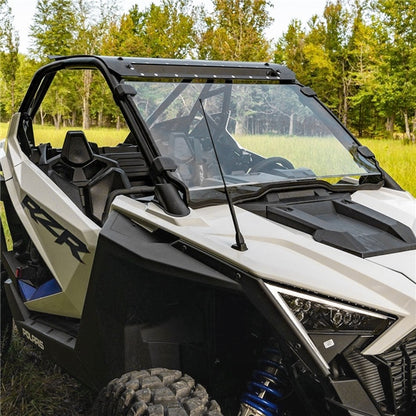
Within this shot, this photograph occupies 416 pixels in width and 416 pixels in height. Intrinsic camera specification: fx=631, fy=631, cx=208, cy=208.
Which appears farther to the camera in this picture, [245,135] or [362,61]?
[362,61]

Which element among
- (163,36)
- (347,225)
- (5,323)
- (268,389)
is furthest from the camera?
(163,36)

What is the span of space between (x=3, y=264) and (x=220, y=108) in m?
1.63

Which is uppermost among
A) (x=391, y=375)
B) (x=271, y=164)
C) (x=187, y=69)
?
(x=187, y=69)

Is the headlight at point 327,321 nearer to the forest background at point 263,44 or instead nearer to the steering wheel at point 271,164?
the steering wheel at point 271,164

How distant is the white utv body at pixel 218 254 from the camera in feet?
6.62

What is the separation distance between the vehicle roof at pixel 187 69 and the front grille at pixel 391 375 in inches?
64.8

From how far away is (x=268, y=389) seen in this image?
2246 mm

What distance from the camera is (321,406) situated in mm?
2162

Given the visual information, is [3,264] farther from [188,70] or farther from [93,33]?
[93,33]

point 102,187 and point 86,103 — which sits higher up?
point 86,103

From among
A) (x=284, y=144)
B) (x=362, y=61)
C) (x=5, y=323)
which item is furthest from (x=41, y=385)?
(x=362, y=61)

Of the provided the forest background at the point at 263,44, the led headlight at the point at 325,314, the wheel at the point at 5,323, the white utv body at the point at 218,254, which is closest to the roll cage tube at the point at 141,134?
the white utv body at the point at 218,254

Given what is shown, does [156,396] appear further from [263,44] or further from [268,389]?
[263,44]

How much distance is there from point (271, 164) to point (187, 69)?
66 centimetres
